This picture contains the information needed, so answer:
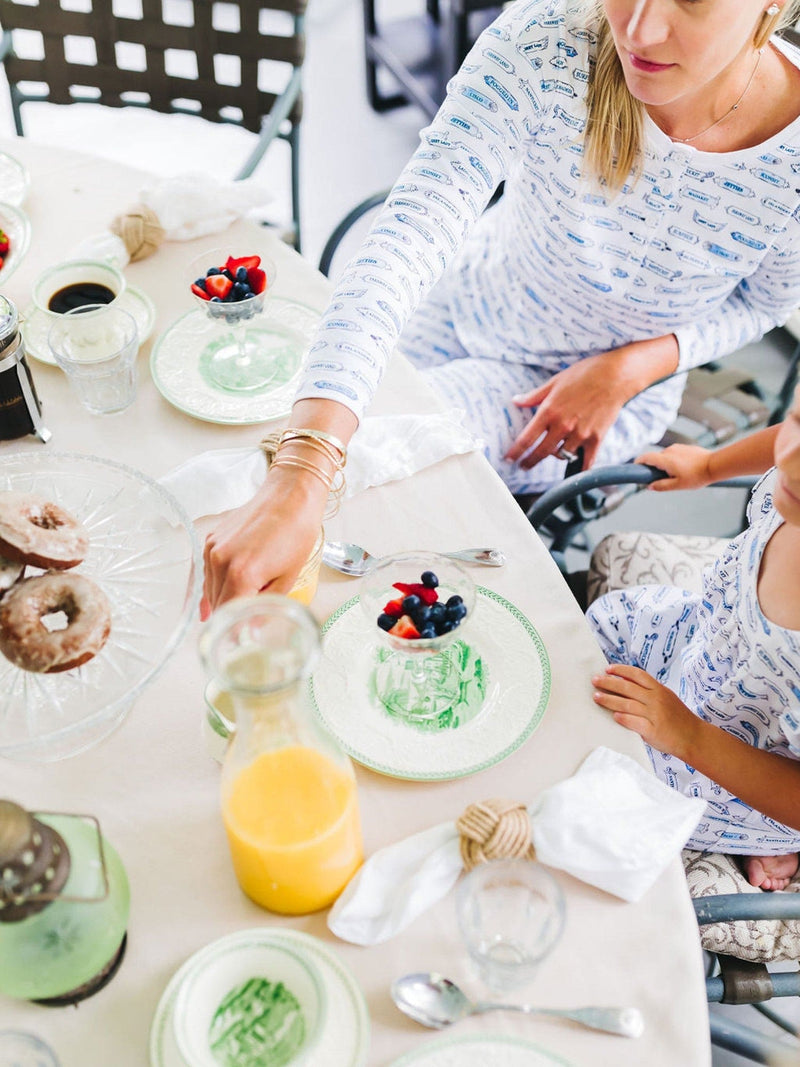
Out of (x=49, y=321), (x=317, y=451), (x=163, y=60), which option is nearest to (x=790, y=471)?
(x=317, y=451)

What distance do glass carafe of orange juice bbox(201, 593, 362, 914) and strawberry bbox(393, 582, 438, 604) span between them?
0.74 ft

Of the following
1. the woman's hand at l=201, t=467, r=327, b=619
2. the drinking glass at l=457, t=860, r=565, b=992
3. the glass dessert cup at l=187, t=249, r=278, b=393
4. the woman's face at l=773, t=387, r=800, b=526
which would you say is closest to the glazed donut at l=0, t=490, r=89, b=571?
the woman's hand at l=201, t=467, r=327, b=619

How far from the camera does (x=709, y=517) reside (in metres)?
2.43

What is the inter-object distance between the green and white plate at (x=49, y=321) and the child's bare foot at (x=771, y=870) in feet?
3.47

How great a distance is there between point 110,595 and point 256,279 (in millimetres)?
495

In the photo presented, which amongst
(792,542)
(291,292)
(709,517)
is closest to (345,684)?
(792,542)

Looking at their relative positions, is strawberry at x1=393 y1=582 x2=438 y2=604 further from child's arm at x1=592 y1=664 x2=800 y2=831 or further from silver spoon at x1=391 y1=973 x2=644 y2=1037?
silver spoon at x1=391 y1=973 x2=644 y2=1037

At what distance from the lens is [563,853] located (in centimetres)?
87

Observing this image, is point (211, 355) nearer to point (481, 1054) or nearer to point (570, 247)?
point (570, 247)

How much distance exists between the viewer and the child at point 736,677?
1.05 metres

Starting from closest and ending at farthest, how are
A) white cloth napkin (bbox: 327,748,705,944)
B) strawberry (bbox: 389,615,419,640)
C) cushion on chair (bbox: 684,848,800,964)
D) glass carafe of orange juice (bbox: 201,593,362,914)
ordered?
glass carafe of orange juice (bbox: 201,593,362,914)
white cloth napkin (bbox: 327,748,705,944)
strawberry (bbox: 389,615,419,640)
cushion on chair (bbox: 684,848,800,964)

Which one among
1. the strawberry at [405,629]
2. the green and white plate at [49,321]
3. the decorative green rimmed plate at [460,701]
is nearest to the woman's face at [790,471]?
the decorative green rimmed plate at [460,701]

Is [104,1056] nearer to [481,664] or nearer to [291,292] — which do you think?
[481,664]

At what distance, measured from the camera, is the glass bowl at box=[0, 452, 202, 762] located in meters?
0.94
